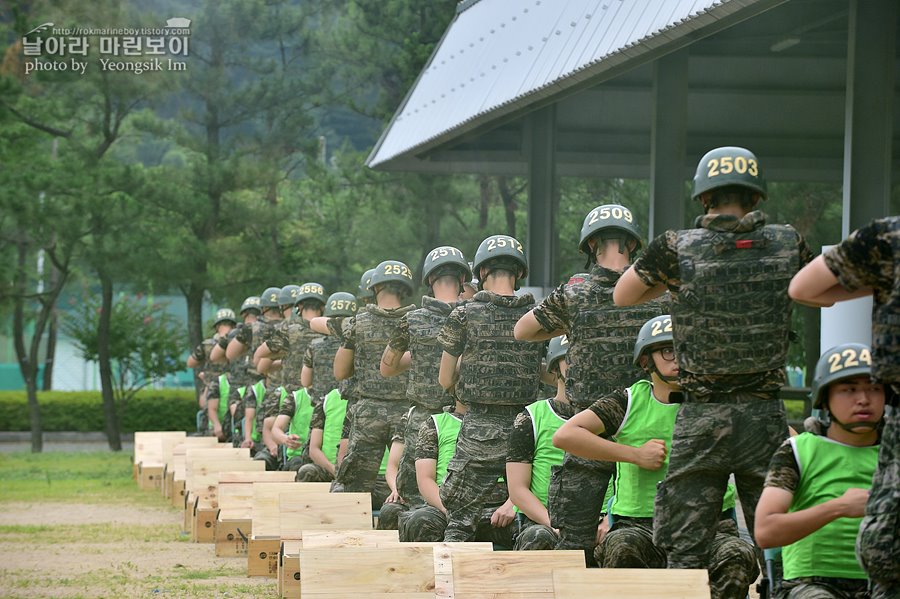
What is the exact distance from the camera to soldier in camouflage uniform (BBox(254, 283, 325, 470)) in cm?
1748

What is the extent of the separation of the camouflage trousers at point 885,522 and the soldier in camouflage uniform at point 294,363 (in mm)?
12147

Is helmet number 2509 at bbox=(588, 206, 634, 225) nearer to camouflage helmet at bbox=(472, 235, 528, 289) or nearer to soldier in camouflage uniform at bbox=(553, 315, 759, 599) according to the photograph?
soldier in camouflage uniform at bbox=(553, 315, 759, 599)

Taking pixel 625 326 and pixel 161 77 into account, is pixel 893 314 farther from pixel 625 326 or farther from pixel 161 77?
pixel 161 77

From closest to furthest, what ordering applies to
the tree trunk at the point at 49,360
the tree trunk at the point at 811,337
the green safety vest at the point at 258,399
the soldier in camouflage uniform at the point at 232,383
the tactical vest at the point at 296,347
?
the tactical vest at the point at 296,347, the green safety vest at the point at 258,399, the soldier in camouflage uniform at the point at 232,383, the tree trunk at the point at 811,337, the tree trunk at the point at 49,360

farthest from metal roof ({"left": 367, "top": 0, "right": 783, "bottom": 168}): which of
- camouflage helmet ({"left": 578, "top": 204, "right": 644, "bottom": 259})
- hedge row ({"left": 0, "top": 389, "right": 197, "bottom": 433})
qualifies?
hedge row ({"left": 0, "top": 389, "right": 197, "bottom": 433})

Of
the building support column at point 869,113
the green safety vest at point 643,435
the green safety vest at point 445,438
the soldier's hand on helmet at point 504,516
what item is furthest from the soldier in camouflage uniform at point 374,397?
the green safety vest at point 643,435

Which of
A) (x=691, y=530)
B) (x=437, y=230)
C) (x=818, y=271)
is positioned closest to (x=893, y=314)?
(x=818, y=271)

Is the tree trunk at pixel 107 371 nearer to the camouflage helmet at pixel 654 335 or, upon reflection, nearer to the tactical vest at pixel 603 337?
the tactical vest at pixel 603 337

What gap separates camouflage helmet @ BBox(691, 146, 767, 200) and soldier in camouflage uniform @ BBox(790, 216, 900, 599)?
1698mm

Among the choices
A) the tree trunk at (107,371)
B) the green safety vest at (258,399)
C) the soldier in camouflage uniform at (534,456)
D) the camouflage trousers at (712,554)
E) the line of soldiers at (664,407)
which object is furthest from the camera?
the tree trunk at (107,371)

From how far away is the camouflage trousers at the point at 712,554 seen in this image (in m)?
7.45

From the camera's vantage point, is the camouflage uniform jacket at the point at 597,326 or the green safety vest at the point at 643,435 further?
the camouflage uniform jacket at the point at 597,326

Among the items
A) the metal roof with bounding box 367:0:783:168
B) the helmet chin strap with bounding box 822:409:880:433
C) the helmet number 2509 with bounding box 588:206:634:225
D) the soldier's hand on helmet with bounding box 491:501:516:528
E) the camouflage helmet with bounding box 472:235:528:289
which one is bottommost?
→ the soldier's hand on helmet with bounding box 491:501:516:528

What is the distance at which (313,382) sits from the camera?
17.1m
